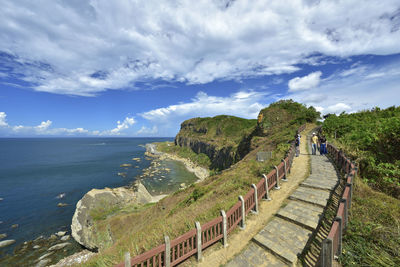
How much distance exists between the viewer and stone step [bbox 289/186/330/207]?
6.95m

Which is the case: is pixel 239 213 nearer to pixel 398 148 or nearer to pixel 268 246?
pixel 268 246

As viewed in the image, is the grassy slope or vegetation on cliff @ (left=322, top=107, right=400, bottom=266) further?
the grassy slope

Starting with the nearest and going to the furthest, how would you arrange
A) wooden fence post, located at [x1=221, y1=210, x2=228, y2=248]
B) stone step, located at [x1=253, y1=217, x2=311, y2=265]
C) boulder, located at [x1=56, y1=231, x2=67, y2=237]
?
stone step, located at [x1=253, y1=217, x2=311, y2=265] → wooden fence post, located at [x1=221, y1=210, x2=228, y2=248] → boulder, located at [x1=56, y1=231, x2=67, y2=237]

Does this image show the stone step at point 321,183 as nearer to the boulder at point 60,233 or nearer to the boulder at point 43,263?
the boulder at point 43,263

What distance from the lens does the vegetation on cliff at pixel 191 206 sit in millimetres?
6707

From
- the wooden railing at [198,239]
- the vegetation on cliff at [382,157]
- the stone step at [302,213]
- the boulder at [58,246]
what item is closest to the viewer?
the wooden railing at [198,239]

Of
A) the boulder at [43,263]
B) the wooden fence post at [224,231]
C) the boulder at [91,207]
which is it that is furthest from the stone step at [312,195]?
the boulder at [43,263]

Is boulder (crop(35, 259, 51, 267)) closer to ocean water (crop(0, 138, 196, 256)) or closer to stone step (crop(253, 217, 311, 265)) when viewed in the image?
ocean water (crop(0, 138, 196, 256))

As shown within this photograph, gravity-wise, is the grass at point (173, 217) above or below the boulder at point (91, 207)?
above

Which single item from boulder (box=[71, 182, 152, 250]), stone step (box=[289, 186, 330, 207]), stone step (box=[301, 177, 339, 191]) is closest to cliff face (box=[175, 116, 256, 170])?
boulder (box=[71, 182, 152, 250])

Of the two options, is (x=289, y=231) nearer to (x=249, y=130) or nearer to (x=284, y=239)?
(x=284, y=239)

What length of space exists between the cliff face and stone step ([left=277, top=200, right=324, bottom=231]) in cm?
2779

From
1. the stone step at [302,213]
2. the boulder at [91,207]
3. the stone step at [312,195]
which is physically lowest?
the boulder at [91,207]

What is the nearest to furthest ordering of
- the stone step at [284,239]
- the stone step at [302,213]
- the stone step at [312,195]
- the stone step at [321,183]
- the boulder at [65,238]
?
the stone step at [284,239] → the stone step at [302,213] → the stone step at [312,195] → the stone step at [321,183] → the boulder at [65,238]
